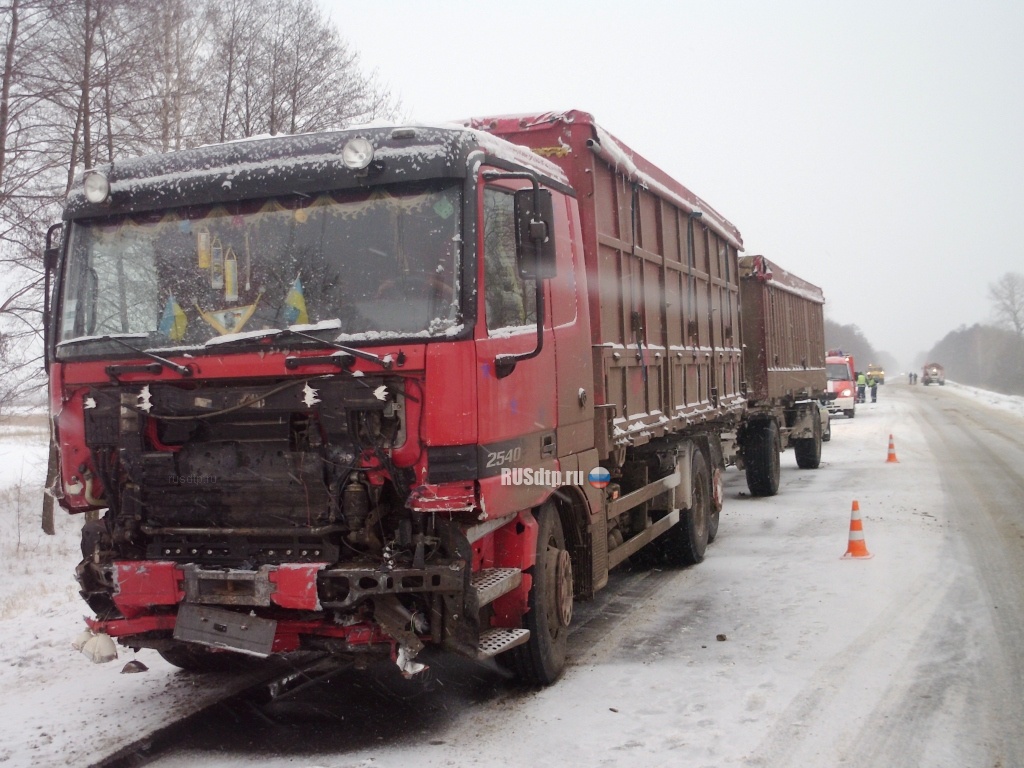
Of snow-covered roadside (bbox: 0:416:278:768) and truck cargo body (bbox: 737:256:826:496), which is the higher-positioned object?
truck cargo body (bbox: 737:256:826:496)

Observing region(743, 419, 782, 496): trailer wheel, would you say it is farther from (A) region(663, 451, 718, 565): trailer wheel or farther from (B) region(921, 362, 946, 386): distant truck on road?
(B) region(921, 362, 946, 386): distant truck on road

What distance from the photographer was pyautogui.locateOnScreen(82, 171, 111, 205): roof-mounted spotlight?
531cm

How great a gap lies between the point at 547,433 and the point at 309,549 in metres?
1.59

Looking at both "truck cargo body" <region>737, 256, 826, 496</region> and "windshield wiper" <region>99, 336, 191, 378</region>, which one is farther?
"truck cargo body" <region>737, 256, 826, 496</region>

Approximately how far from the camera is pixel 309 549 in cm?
485

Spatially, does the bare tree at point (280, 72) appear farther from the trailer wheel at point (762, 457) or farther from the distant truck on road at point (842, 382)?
the distant truck on road at point (842, 382)

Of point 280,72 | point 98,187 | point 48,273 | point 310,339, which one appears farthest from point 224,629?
point 280,72

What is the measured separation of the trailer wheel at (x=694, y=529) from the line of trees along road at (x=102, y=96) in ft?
30.0

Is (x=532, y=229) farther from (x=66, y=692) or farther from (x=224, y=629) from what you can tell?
(x=66, y=692)

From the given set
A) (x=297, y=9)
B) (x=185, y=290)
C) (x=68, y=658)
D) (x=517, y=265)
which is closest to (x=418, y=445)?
(x=517, y=265)

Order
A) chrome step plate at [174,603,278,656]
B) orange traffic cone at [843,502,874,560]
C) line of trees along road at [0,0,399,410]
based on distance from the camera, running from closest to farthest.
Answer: chrome step plate at [174,603,278,656], orange traffic cone at [843,502,874,560], line of trees along road at [0,0,399,410]

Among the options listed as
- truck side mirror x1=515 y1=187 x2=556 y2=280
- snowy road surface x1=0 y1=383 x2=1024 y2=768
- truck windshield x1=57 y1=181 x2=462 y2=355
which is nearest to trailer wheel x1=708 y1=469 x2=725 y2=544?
snowy road surface x1=0 y1=383 x2=1024 y2=768

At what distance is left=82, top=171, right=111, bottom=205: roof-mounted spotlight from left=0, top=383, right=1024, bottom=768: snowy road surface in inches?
112

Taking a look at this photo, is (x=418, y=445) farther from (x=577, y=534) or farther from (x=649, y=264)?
(x=649, y=264)
